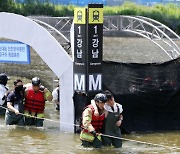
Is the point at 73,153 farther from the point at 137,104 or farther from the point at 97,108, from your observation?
the point at 137,104

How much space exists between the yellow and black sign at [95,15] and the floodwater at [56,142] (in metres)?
2.90

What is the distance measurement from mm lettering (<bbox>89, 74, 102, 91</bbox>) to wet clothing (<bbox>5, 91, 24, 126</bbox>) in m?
2.05

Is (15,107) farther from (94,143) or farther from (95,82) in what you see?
(94,143)

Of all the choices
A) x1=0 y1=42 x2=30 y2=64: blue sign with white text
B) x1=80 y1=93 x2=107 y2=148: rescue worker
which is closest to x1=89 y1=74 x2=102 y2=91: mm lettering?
x1=80 y1=93 x2=107 y2=148: rescue worker

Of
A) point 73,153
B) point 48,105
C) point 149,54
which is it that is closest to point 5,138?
point 73,153

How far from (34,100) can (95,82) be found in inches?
72.8

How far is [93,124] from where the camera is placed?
13922mm

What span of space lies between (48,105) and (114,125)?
23.8 feet

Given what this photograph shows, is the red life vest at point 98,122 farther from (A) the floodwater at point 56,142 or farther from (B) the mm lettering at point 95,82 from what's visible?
(B) the mm lettering at point 95,82

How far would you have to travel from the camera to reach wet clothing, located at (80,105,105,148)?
529 inches

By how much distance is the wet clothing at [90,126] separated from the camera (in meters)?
13.4

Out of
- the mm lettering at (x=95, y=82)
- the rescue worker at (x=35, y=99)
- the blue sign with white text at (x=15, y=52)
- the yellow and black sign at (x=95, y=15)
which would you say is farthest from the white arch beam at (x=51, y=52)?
the yellow and black sign at (x=95, y=15)

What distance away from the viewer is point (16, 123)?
17.0m

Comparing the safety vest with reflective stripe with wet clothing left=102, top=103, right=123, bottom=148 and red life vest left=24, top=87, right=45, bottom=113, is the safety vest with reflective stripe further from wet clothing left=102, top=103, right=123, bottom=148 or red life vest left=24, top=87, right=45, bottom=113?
red life vest left=24, top=87, right=45, bottom=113
